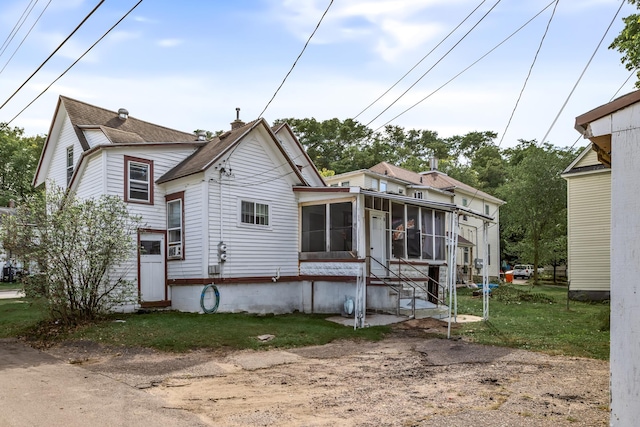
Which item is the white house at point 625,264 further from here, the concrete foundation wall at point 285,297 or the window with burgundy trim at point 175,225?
the window with burgundy trim at point 175,225

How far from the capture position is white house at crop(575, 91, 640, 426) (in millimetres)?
4352

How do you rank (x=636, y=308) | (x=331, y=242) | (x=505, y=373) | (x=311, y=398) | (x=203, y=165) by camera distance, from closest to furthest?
1. (x=636, y=308)
2. (x=311, y=398)
3. (x=505, y=373)
4. (x=203, y=165)
5. (x=331, y=242)

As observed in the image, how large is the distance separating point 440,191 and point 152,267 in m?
23.5

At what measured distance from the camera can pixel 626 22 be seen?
50.6 feet

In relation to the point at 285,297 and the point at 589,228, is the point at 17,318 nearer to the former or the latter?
the point at 285,297

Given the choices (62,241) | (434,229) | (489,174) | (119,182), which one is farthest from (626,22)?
(489,174)

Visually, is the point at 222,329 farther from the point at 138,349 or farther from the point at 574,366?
the point at 574,366

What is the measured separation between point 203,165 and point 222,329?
5.34m

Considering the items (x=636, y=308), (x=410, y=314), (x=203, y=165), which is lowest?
(x=410, y=314)

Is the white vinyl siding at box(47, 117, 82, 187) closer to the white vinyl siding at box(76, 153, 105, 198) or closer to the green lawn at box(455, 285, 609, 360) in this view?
the white vinyl siding at box(76, 153, 105, 198)

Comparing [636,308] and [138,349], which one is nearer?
[636,308]

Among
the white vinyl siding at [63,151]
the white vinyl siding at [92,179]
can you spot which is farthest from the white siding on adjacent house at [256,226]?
the white vinyl siding at [63,151]

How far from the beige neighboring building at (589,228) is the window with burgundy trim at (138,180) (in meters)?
18.5

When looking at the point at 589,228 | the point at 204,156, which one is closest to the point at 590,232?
the point at 589,228
